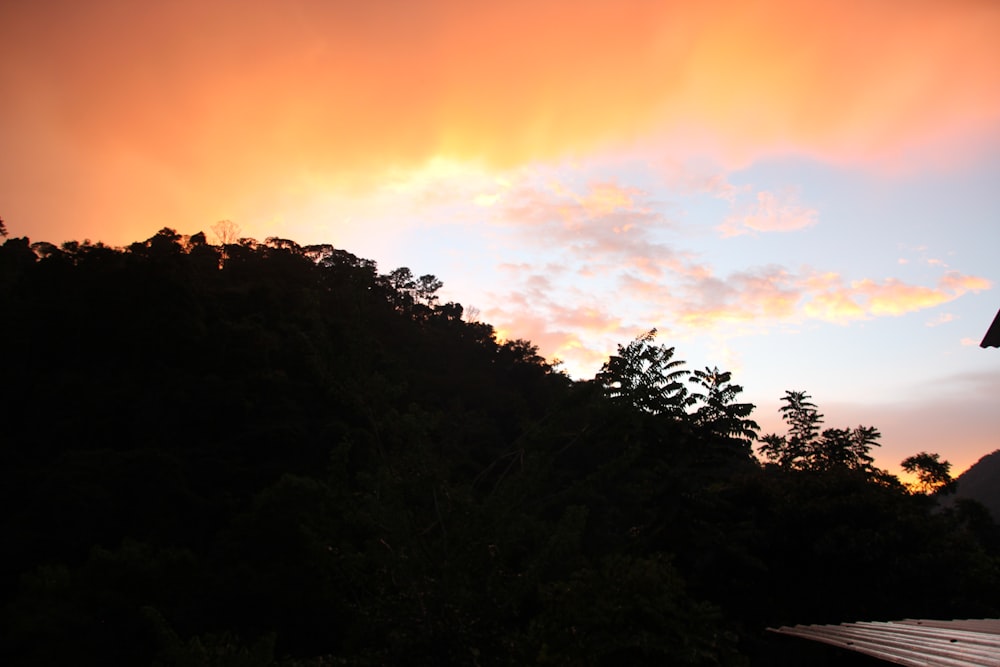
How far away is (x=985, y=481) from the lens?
220 ft

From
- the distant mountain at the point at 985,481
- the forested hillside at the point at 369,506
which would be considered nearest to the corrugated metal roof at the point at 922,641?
the forested hillside at the point at 369,506

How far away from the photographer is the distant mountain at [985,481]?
63781 mm

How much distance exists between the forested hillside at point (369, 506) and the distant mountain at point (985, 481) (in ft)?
128

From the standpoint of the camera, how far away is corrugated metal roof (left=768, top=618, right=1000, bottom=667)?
4.33m

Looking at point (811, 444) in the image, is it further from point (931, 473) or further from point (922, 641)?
point (922, 641)

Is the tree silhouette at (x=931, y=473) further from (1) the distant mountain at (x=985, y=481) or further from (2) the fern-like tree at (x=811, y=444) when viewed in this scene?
(1) the distant mountain at (x=985, y=481)

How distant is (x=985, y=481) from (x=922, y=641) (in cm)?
7735

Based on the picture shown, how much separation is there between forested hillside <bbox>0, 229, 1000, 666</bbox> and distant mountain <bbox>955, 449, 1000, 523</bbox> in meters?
39.2

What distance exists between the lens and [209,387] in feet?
100

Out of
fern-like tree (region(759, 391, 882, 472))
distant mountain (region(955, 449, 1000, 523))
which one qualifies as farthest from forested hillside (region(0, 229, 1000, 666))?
distant mountain (region(955, 449, 1000, 523))

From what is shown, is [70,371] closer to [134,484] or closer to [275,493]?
[134,484]

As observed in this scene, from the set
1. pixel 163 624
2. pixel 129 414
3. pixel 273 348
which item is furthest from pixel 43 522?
pixel 163 624

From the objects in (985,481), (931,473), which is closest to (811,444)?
(931,473)

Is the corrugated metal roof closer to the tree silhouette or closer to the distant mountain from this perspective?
the tree silhouette
